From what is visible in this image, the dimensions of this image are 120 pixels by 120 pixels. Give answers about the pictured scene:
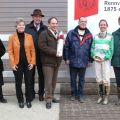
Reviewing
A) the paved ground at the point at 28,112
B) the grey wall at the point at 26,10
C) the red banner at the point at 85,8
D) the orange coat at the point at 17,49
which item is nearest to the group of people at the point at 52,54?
the orange coat at the point at 17,49

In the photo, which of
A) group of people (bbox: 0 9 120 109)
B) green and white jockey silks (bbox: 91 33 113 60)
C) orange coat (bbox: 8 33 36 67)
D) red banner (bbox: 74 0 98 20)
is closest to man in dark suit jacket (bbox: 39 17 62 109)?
group of people (bbox: 0 9 120 109)

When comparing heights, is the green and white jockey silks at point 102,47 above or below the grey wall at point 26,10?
below

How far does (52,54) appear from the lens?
7.15 m

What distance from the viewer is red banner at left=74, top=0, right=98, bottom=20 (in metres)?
8.15

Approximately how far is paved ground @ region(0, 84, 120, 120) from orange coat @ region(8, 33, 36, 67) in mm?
889

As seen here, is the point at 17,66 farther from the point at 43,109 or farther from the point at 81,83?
the point at 81,83

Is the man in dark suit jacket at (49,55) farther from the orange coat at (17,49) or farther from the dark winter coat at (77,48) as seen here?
the dark winter coat at (77,48)

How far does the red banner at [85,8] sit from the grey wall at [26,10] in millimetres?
985

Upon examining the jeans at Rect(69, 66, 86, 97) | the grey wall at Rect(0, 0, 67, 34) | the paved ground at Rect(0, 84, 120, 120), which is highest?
the grey wall at Rect(0, 0, 67, 34)

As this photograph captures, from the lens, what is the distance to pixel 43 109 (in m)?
7.25

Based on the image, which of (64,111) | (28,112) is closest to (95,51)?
(64,111)

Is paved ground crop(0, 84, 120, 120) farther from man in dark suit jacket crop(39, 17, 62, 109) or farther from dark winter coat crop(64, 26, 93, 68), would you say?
dark winter coat crop(64, 26, 93, 68)

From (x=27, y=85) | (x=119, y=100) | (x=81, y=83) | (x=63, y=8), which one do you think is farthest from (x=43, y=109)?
(x=63, y=8)

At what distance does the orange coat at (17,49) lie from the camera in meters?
7.10
